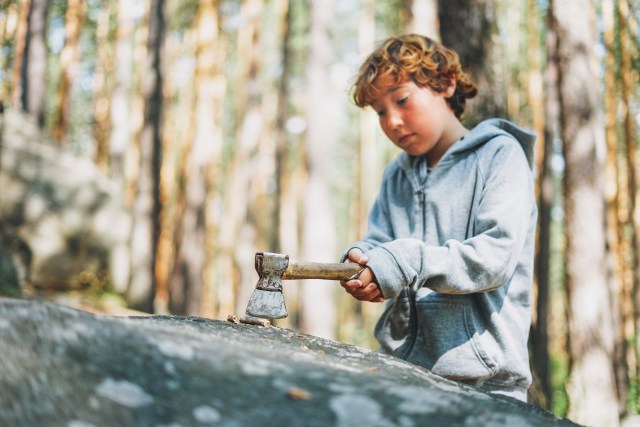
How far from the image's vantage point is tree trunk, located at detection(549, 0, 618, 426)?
547cm

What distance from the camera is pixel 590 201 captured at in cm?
573

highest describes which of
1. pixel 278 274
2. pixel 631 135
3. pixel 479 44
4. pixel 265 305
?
pixel 631 135

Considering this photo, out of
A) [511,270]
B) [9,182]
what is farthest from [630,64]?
[511,270]

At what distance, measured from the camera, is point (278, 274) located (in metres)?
2.12

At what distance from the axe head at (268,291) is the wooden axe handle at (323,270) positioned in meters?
0.05

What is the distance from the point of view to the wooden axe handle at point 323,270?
202 cm

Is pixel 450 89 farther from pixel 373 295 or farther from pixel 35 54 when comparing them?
pixel 35 54

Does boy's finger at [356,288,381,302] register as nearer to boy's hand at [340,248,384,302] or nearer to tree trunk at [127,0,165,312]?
boy's hand at [340,248,384,302]

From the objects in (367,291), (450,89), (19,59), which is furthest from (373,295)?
(19,59)

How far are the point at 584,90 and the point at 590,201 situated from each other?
1.07 metres

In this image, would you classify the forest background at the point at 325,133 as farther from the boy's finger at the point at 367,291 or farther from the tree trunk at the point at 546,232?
the boy's finger at the point at 367,291

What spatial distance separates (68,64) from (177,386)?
15.9 meters

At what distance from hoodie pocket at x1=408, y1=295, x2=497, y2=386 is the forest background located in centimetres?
128

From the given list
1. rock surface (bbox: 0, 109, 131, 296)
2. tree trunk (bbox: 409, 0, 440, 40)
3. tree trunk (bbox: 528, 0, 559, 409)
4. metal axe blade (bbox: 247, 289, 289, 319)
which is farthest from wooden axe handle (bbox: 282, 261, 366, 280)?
rock surface (bbox: 0, 109, 131, 296)
